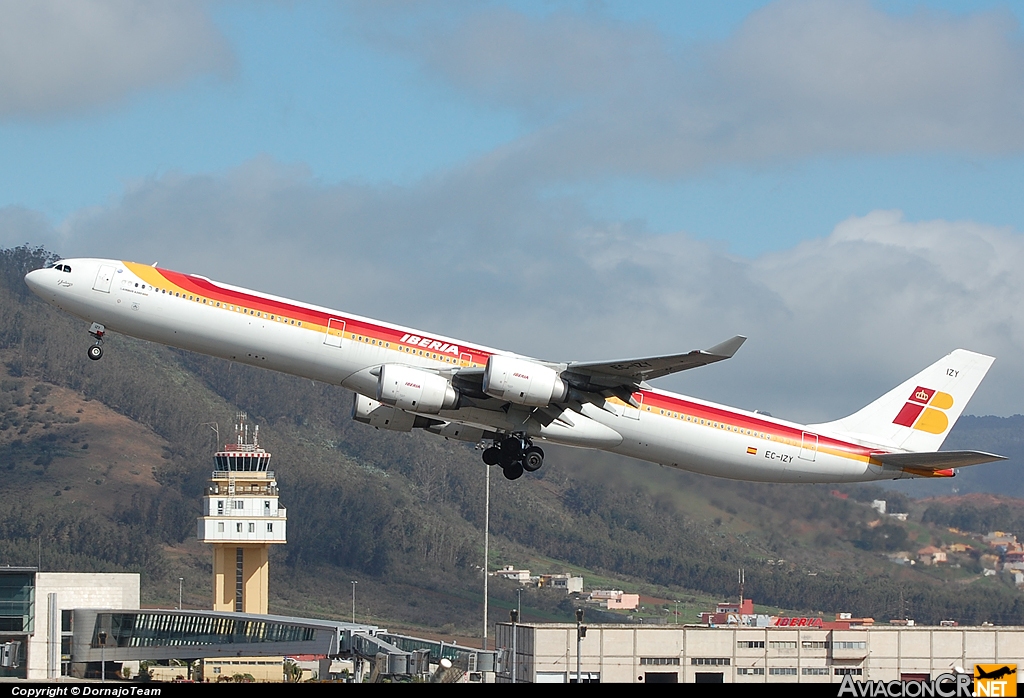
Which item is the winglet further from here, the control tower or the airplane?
the control tower

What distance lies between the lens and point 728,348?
3506cm

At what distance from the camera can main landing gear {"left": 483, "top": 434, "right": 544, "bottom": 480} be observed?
4022cm

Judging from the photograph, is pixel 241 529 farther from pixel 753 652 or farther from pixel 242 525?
pixel 753 652

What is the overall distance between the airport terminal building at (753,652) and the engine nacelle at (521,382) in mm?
20093

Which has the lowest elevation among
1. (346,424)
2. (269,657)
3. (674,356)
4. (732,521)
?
(269,657)

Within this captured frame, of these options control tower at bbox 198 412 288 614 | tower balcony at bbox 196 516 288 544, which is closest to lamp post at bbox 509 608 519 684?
tower balcony at bbox 196 516 288 544

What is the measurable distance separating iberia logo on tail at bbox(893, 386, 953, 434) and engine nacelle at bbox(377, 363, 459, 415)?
16122 mm

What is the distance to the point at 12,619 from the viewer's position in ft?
209

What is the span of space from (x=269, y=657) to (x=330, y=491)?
4692cm

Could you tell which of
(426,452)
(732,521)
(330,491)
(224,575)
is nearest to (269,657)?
(224,575)

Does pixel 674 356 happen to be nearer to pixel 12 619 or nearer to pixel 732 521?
pixel 732 521

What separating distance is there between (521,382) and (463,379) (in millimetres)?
1778

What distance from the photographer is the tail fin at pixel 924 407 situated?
44.5 m

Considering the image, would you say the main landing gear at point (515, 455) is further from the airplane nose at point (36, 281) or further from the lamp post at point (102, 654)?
the lamp post at point (102, 654)
